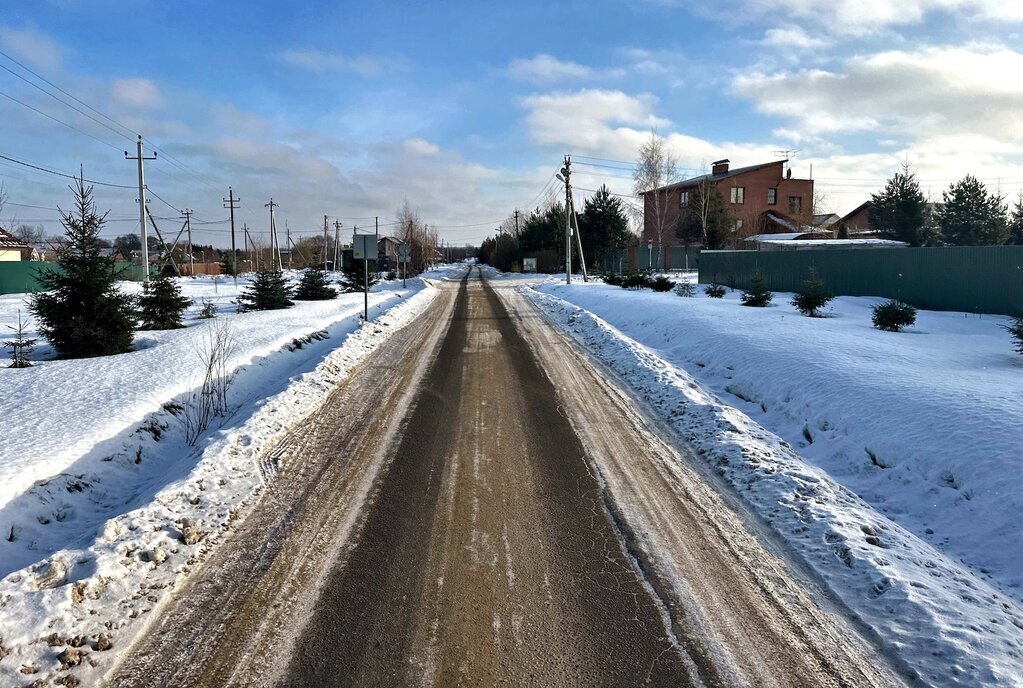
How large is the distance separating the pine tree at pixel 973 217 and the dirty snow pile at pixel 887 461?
37.6 metres

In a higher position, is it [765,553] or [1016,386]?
[1016,386]

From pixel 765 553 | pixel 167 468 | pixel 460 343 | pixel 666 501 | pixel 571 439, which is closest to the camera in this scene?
pixel 765 553

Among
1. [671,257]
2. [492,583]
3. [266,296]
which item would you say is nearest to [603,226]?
[671,257]

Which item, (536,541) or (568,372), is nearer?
(536,541)

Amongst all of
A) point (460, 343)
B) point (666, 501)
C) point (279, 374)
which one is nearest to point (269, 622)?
point (666, 501)

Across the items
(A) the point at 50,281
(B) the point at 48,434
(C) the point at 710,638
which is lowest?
(C) the point at 710,638

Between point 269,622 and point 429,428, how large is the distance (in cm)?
417

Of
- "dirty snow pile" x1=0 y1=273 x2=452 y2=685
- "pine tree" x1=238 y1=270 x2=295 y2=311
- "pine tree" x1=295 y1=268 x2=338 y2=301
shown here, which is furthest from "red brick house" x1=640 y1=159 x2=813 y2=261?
"dirty snow pile" x1=0 y1=273 x2=452 y2=685

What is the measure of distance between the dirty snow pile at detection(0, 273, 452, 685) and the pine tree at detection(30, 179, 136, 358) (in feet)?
6.37

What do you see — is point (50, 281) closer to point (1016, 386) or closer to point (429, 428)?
point (429, 428)

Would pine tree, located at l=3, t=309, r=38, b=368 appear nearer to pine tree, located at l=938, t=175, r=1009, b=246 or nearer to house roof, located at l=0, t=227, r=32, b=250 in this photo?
house roof, located at l=0, t=227, r=32, b=250

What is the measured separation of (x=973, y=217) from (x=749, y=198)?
21.2 metres

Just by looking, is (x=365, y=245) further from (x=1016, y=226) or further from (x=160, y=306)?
(x=1016, y=226)

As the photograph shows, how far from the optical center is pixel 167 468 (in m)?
6.39
